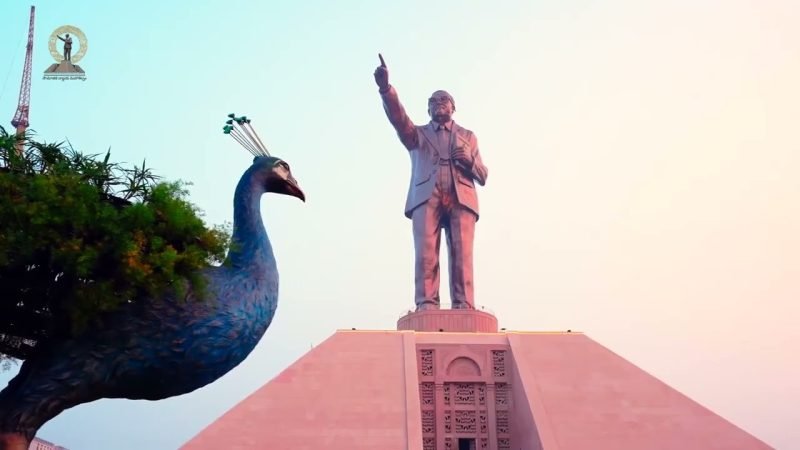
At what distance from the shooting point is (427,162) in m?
20.0

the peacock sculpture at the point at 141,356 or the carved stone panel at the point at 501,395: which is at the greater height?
the carved stone panel at the point at 501,395

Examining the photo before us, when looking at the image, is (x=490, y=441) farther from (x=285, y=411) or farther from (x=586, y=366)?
(x=285, y=411)

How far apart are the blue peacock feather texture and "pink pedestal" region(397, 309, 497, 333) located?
43.3 feet

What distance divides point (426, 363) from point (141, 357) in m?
12.1

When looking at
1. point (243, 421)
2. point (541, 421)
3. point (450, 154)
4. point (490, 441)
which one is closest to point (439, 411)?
point (490, 441)

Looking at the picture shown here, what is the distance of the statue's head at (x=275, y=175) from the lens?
5.64 m

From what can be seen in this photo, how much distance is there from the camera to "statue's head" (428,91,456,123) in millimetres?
20250

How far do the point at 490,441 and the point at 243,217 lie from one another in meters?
11.5

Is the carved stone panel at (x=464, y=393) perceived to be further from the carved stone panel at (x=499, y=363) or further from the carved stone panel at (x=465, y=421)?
the carved stone panel at (x=499, y=363)

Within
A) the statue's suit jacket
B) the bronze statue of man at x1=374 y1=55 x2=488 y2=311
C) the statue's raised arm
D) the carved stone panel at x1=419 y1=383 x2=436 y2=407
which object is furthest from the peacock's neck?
the statue's suit jacket

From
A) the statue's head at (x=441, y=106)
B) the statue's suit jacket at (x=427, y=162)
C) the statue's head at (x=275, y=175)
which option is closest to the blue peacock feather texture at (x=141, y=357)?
the statue's head at (x=275, y=175)

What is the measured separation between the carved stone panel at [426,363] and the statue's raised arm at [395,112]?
5642mm

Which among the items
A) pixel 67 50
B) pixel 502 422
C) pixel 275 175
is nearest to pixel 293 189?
pixel 275 175

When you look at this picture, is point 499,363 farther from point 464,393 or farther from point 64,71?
point 64,71
